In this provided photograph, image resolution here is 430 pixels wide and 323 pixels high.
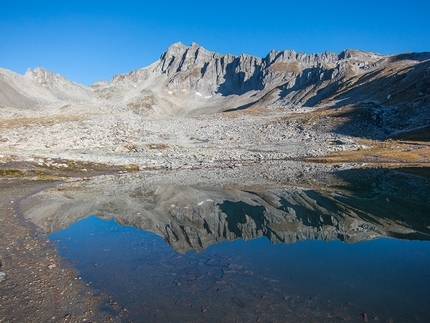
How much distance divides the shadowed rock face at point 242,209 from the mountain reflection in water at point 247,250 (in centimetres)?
6

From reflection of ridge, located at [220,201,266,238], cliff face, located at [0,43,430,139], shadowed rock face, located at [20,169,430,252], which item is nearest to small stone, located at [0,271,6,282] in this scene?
shadowed rock face, located at [20,169,430,252]

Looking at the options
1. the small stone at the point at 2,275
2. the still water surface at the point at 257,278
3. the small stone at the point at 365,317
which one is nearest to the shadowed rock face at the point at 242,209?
the still water surface at the point at 257,278

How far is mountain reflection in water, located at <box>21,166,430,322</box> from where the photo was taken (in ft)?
21.1

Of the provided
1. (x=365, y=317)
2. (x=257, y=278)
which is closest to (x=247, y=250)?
(x=257, y=278)

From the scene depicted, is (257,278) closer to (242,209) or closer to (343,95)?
(242,209)

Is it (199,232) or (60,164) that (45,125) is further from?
(199,232)

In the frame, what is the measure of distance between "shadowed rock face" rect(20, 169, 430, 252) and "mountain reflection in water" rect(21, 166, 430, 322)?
0.06 meters

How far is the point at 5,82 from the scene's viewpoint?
136 m

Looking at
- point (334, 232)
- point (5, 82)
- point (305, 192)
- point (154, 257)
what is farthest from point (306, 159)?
point (5, 82)

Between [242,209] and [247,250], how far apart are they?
457cm

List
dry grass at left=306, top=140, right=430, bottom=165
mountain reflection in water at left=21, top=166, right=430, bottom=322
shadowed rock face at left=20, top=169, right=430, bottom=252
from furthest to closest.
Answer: dry grass at left=306, top=140, right=430, bottom=165 → shadowed rock face at left=20, top=169, right=430, bottom=252 → mountain reflection in water at left=21, top=166, right=430, bottom=322

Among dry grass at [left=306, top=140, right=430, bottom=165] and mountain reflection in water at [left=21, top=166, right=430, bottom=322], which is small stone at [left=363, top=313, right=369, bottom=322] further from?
dry grass at [left=306, top=140, right=430, bottom=165]

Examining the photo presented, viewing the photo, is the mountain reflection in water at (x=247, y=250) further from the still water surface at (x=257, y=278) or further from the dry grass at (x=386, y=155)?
the dry grass at (x=386, y=155)

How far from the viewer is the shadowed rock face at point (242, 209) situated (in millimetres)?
11047
